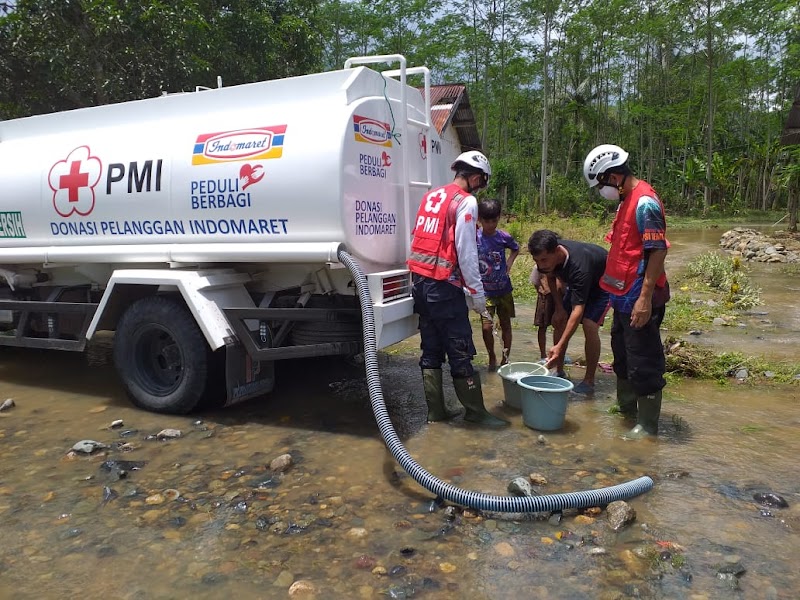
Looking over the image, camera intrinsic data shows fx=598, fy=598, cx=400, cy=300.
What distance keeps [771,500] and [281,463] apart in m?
2.75

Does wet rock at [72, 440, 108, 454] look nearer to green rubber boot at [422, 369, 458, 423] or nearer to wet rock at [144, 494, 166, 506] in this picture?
wet rock at [144, 494, 166, 506]

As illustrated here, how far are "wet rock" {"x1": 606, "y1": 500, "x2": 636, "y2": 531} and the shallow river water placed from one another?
0.05 metres

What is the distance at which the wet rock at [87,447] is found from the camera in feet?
13.1

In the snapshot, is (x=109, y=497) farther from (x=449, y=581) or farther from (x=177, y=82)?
(x=177, y=82)

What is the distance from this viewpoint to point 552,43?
30.7 meters

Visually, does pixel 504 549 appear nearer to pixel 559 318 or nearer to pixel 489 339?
pixel 559 318

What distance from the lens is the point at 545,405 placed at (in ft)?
13.7

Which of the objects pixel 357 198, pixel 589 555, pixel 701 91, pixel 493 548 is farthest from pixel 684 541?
pixel 701 91

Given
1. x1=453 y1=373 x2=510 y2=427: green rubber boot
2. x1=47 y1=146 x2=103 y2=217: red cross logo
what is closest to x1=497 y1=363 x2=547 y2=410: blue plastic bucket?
x1=453 y1=373 x2=510 y2=427: green rubber boot

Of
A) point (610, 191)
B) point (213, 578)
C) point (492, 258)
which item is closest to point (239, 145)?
point (492, 258)

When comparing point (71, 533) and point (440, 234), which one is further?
point (440, 234)

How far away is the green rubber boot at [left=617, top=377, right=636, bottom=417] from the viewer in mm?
4430

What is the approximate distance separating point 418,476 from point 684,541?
52.6 inches

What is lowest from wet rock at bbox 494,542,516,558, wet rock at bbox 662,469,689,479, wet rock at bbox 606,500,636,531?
wet rock at bbox 662,469,689,479
